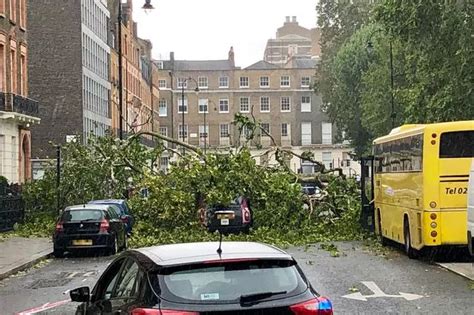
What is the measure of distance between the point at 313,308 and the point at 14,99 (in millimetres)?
39997

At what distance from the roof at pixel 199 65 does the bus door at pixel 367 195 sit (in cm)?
9640

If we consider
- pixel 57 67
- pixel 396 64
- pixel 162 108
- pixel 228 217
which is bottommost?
pixel 228 217

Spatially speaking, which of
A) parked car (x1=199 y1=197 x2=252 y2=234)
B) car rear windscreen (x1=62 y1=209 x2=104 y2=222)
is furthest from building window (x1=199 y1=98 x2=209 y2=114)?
car rear windscreen (x1=62 y1=209 x2=104 y2=222)

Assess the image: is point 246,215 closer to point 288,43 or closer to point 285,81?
point 285,81

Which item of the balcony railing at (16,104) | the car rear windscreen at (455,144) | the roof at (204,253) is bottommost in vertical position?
the roof at (204,253)

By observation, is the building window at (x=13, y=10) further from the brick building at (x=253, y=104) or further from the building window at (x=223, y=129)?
the building window at (x=223, y=129)

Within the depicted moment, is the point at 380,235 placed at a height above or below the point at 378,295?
above

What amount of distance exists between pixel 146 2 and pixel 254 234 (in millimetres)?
11799

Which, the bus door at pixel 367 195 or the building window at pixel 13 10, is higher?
the building window at pixel 13 10

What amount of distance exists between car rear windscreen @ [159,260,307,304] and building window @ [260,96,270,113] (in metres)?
115

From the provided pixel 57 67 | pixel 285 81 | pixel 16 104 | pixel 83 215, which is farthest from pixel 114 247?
pixel 285 81

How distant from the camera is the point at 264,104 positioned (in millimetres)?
122938

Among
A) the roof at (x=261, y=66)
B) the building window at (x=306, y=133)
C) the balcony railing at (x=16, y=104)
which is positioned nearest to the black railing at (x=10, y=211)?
the balcony railing at (x=16, y=104)

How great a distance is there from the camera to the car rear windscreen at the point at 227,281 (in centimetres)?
714
